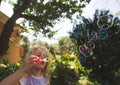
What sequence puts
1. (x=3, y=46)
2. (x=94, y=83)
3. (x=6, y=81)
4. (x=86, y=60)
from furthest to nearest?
(x=86, y=60) → (x=3, y=46) → (x=94, y=83) → (x=6, y=81)

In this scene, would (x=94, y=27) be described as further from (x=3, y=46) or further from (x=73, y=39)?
(x=3, y=46)

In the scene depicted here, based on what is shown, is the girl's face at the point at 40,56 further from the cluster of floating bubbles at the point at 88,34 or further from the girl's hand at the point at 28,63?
the cluster of floating bubbles at the point at 88,34

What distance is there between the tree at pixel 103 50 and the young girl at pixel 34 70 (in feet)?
47.7

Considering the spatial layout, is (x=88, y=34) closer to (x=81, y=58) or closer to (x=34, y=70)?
(x=81, y=58)

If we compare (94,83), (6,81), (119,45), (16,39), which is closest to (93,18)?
(119,45)

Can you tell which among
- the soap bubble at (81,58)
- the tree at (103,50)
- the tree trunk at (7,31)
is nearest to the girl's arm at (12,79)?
the soap bubble at (81,58)

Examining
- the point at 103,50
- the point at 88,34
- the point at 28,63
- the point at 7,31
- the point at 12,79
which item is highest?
the point at 7,31

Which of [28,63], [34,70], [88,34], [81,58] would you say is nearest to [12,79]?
[28,63]

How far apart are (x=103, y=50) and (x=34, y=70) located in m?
15.1

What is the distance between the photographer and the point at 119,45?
17.9 meters

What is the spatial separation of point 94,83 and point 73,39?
13.5 ft

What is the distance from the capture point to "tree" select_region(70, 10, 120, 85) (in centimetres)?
1789

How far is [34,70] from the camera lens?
3043mm

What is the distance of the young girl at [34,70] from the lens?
2.70 meters
